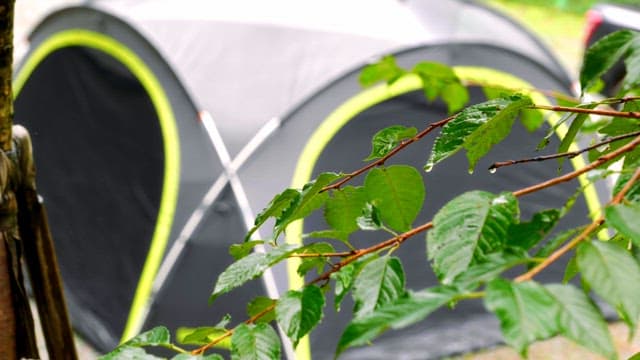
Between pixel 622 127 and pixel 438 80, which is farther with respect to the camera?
pixel 438 80

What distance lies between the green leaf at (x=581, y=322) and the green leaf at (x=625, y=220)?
0.05 m

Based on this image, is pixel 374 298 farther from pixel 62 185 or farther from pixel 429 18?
pixel 62 185

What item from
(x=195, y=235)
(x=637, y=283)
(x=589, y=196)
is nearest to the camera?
(x=637, y=283)

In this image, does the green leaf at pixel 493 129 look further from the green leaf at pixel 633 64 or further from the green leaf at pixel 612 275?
the green leaf at pixel 612 275

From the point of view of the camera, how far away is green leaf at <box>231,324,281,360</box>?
58 cm

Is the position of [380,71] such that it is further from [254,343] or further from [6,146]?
[254,343]

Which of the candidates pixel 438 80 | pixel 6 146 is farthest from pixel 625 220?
pixel 6 146

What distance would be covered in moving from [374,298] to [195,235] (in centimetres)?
201

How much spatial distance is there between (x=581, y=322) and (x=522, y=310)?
0.03m

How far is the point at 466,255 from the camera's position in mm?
523

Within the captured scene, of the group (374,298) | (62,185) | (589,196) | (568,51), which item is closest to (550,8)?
(568,51)

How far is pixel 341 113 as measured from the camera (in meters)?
2.56

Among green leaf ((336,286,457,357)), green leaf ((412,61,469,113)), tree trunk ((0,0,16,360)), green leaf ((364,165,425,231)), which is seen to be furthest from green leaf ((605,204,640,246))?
tree trunk ((0,0,16,360))

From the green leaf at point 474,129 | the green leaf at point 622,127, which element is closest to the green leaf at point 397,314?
the green leaf at point 474,129
